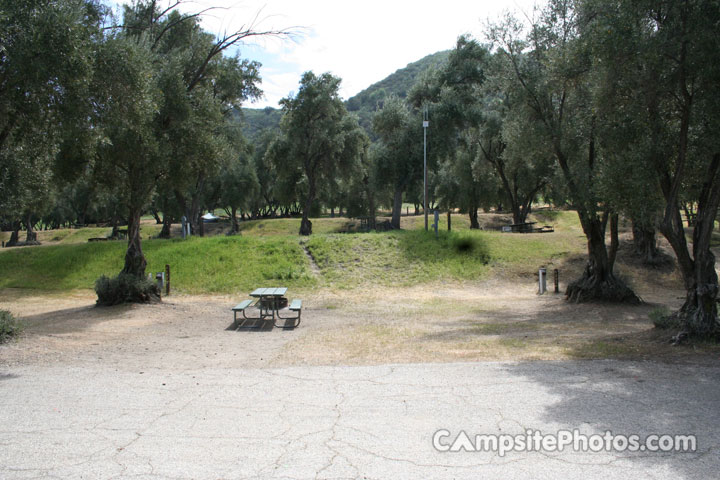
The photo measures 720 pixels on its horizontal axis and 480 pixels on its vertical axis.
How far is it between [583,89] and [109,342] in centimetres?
1300

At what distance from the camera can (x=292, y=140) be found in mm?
28281

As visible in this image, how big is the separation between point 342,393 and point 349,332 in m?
4.79

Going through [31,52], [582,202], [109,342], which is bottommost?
[109,342]

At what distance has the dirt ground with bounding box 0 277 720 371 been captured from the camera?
7531mm

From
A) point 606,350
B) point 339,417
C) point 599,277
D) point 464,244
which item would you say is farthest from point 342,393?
point 464,244

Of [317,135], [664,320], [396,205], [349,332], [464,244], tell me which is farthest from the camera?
[396,205]

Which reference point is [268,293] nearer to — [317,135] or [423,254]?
[423,254]

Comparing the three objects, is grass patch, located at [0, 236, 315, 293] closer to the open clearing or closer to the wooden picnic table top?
the open clearing

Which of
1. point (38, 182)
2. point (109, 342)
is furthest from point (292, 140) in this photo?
point (109, 342)

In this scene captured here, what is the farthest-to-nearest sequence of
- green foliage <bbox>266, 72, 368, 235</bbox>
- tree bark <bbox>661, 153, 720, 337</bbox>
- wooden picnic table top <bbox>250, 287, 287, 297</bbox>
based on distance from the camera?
green foliage <bbox>266, 72, 368, 235</bbox> < wooden picnic table top <bbox>250, 287, 287, 297</bbox> < tree bark <bbox>661, 153, 720, 337</bbox>

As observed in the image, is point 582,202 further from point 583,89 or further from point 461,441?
point 461,441

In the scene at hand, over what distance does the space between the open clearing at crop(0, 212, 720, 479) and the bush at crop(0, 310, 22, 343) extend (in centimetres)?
33

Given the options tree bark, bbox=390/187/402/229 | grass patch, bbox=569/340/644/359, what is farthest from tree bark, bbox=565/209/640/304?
tree bark, bbox=390/187/402/229

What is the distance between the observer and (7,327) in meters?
8.30
